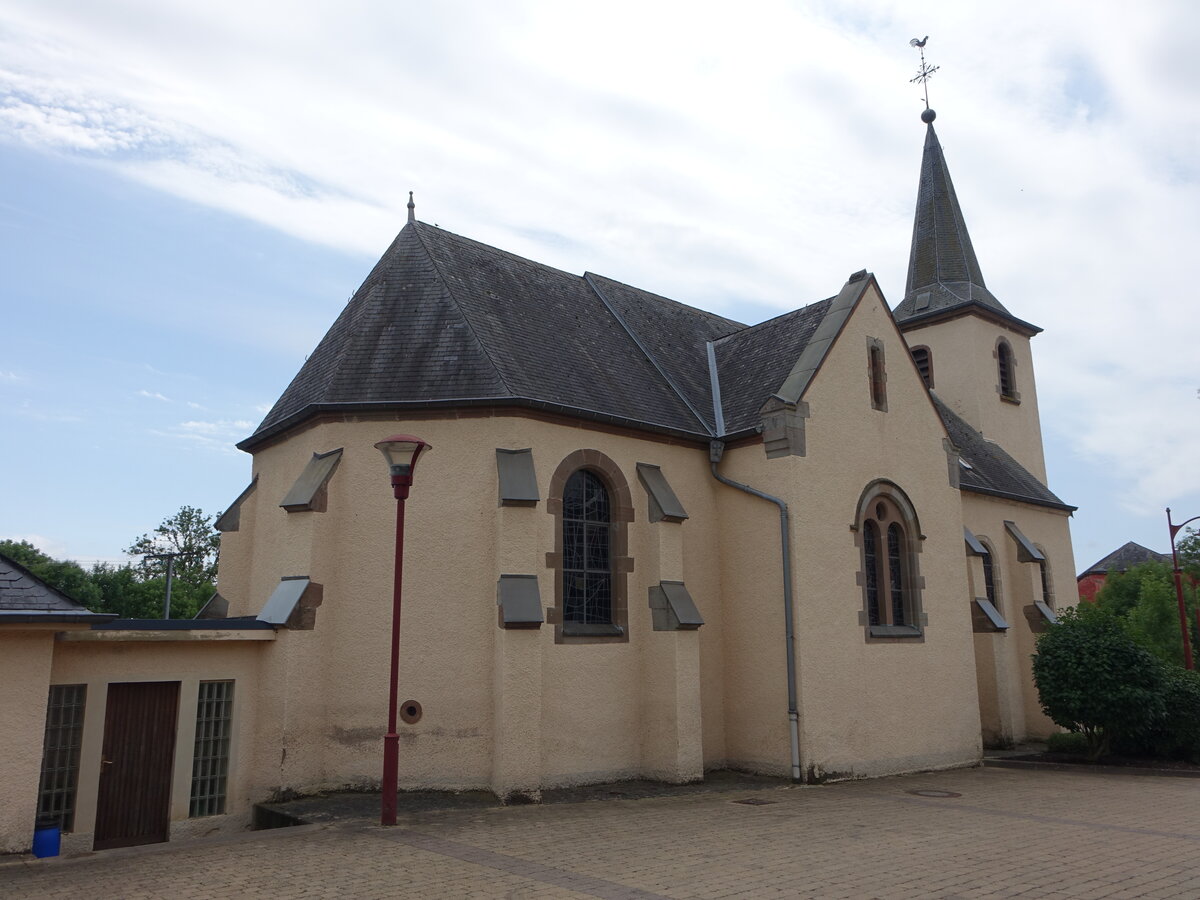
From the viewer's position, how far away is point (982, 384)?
27891 mm

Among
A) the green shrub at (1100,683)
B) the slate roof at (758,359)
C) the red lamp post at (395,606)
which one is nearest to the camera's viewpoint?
the red lamp post at (395,606)

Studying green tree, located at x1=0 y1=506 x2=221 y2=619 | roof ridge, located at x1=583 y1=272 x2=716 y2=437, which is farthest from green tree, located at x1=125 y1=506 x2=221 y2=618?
roof ridge, located at x1=583 y1=272 x2=716 y2=437

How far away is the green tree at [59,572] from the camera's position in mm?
44625

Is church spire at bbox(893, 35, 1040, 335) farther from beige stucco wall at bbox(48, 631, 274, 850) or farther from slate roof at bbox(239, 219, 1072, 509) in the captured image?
beige stucco wall at bbox(48, 631, 274, 850)

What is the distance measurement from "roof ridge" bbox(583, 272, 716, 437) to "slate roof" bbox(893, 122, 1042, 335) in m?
13.2

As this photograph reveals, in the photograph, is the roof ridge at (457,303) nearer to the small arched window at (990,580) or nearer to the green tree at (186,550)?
the small arched window at (990,580)

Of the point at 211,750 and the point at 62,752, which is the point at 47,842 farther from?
the point at 211,750

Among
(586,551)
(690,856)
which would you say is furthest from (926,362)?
(690,856)

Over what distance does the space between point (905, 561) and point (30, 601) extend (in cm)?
1511

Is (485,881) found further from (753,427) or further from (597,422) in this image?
(753,427)

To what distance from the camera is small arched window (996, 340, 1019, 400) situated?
95.1 ft

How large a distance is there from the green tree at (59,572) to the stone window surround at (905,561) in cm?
4131

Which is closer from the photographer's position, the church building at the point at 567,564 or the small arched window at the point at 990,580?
the church building at the point at 567,564

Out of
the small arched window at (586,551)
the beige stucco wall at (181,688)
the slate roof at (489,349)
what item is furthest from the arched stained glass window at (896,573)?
the beige stucco wall at (181,688)
